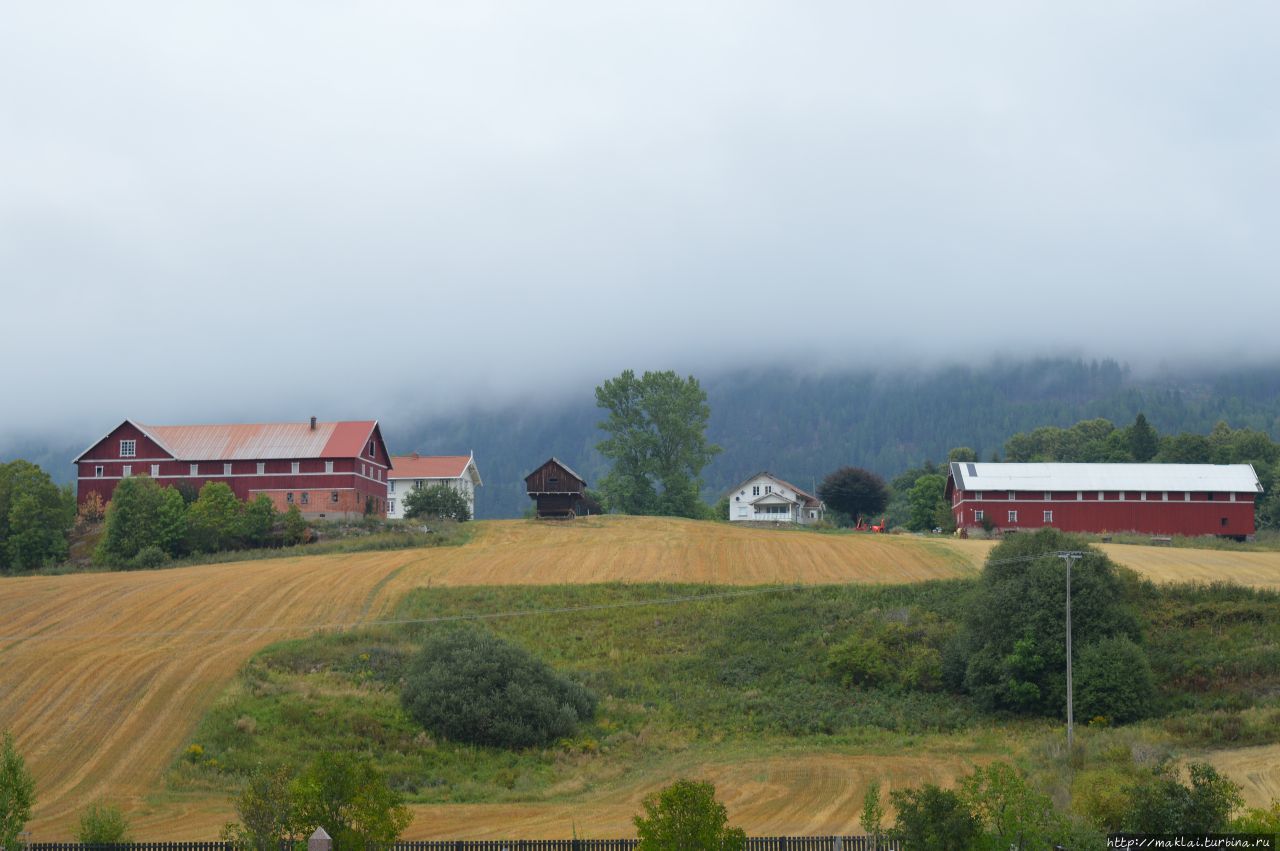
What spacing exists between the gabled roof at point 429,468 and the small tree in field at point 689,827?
4661 inches

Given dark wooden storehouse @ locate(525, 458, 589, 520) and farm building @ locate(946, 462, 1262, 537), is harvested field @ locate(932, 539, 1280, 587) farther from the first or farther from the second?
dark wooden storehouse @ locate(525, 458, 589, 520)

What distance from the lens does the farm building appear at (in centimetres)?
10981

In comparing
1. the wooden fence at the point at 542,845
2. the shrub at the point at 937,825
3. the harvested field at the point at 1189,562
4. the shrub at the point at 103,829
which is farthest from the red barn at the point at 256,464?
the shrub at the point at 937,825

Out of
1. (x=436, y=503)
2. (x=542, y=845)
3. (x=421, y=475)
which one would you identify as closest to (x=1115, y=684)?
(x=542, y=845)

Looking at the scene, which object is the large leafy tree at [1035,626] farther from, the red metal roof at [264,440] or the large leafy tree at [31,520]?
the large leafy tree at [31,520]

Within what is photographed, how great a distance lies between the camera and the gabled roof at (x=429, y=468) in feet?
472

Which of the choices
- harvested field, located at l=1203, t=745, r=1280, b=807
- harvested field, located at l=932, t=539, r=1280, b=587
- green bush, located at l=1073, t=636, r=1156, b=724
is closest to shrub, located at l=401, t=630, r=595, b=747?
green bush, located at l=1073, t=636, r=1156, b=724

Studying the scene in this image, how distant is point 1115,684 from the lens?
5484 centimetres

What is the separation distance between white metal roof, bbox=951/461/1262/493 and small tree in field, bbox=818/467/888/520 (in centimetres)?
3173

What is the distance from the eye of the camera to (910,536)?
104 m

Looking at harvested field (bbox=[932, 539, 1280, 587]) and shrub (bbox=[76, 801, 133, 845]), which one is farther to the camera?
harvested field (bbox=[932, 539, 1280, 587])

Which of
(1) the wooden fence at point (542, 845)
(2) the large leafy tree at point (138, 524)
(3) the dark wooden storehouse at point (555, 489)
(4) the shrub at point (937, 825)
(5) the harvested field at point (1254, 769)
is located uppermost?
(3) the dark wooden storehouse at point (555, 489)

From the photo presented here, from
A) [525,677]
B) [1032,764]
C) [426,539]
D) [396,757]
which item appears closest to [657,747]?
[525,677]

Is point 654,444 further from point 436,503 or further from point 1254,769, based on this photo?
point 1254,769
